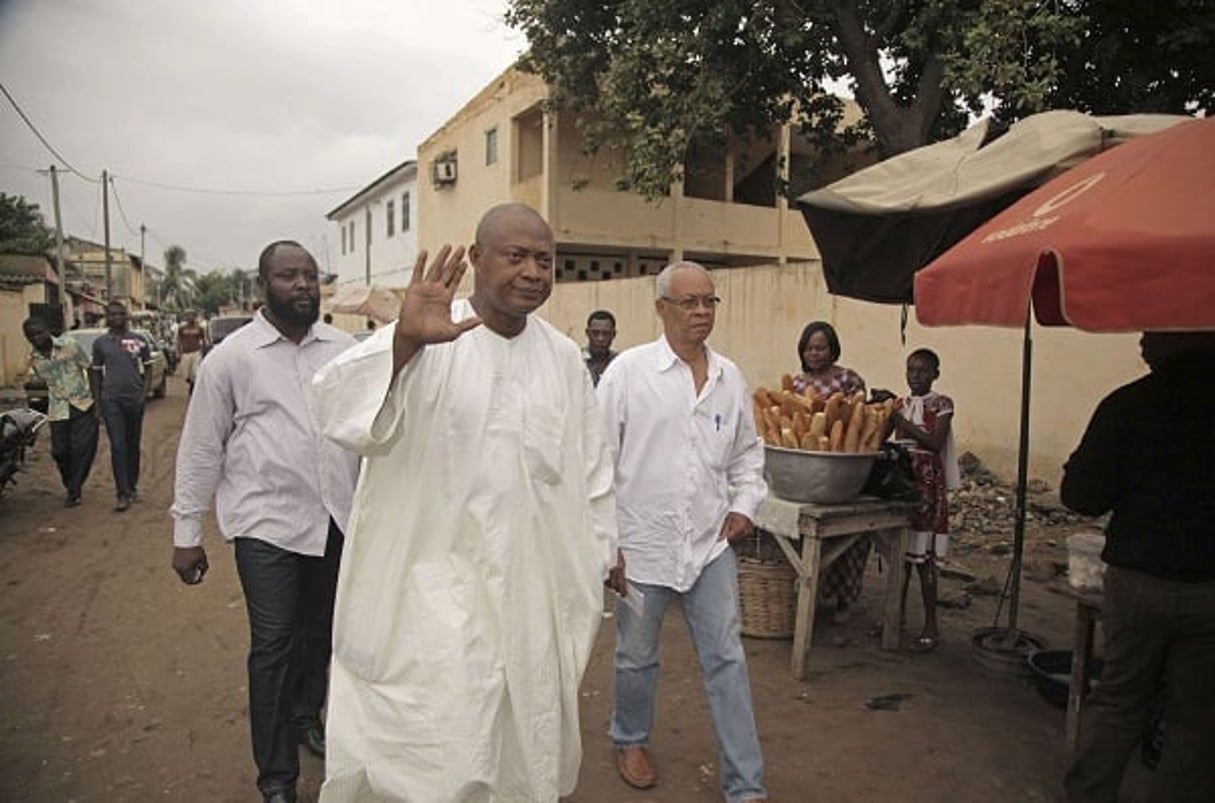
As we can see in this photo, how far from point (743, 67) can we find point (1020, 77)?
3558 millimetres

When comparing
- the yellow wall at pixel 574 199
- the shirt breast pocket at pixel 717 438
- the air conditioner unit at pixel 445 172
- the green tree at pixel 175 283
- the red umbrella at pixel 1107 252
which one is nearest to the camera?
the red umbrella at pixel 1107 252

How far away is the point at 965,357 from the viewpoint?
8.94 metres

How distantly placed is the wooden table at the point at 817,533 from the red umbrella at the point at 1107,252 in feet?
4.96

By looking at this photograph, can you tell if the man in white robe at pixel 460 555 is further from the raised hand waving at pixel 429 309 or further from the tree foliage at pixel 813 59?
the tree foliage at pixel 813 59

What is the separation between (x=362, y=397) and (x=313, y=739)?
2.09 meters

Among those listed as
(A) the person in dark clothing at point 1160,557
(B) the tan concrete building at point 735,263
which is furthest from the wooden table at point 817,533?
(B) the tan concrete building at point 735,263

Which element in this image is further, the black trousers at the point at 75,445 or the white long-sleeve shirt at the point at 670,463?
the black trousers at the point at 75,445

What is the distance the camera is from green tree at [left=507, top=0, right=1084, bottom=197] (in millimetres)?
7418

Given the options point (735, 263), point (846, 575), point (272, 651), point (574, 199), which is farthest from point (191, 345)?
point (272, 651)

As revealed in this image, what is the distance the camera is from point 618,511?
10.1 feet

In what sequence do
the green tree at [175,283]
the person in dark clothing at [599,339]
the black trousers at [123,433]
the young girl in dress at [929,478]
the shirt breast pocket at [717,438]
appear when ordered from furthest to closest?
1. the green tree at [175,283]
2. the black trousers at [123,433]
3. the person in dark clothing at [599,339]
4. the young girl in dress at [929,478]
5. the shirt breast pocket at [717,438]

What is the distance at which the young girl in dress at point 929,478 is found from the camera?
4605 millimetres

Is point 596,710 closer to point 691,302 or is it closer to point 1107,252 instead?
point 691,302

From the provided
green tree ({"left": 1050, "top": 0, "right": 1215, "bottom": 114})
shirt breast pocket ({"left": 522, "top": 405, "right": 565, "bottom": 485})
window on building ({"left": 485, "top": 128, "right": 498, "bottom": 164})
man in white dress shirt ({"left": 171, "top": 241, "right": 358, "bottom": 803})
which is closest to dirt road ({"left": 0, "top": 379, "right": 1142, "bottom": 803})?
man in white dress shirt ({"left": 171, "top": 241, "right": 358, "bottom": 803})
